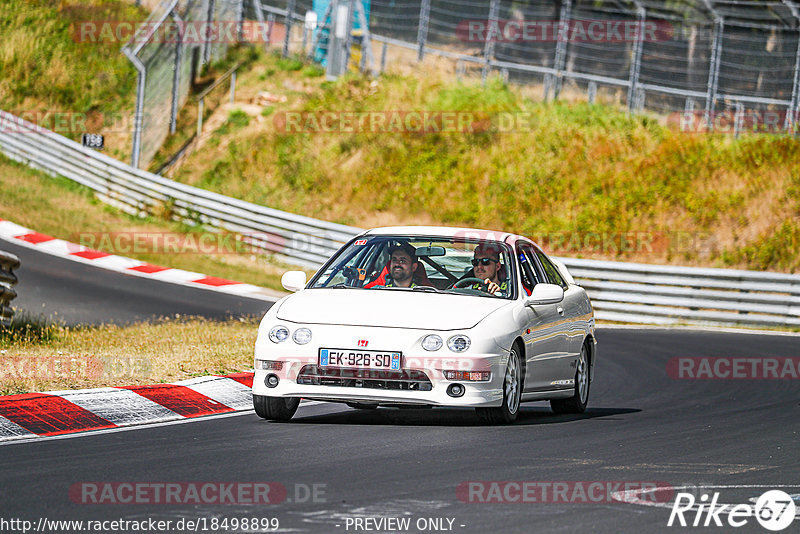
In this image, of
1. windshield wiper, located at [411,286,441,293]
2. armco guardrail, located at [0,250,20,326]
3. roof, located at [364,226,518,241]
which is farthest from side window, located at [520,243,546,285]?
armco guardrail, located at [0,250,20,326]

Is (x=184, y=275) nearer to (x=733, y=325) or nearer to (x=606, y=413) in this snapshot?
(x=733, y=325)

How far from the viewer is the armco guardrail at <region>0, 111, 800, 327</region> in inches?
897

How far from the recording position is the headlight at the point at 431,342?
856 cm

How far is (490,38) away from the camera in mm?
30547

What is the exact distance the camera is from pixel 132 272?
2316 cm

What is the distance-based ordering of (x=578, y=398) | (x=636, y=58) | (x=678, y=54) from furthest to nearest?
(x=678, y=54)
(x=636, y=58)
(x=578, y=398)

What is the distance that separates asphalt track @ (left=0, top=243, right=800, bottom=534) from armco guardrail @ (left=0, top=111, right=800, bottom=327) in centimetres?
1136

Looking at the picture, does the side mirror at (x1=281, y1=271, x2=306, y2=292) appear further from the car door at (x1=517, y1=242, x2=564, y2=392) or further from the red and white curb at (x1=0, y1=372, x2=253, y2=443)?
the car door at (x1=517, y1=242, x2=564, y2=392)

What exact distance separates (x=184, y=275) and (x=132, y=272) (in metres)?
0.93

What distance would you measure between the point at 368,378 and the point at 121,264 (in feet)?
52.6

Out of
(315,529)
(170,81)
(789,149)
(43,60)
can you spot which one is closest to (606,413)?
(315,529)

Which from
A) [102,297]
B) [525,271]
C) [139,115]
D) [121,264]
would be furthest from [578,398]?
[139,115]

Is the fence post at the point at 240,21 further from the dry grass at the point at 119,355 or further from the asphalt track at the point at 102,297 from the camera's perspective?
the dry grass at the point at 119,355

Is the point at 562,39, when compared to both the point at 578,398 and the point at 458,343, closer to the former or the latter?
the point at 578,398
